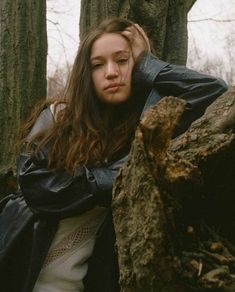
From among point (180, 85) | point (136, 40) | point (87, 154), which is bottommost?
point (87, 154)

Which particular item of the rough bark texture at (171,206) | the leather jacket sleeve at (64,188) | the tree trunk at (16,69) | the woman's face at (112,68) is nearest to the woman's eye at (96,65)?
the woman's face at (112,68)

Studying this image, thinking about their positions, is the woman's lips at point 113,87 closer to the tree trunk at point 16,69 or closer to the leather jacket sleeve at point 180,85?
the leather jacket sleeve at point 180,85

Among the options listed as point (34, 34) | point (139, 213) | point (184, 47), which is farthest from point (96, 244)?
point (34, 34)

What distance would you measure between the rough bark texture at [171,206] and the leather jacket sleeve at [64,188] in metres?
0.38

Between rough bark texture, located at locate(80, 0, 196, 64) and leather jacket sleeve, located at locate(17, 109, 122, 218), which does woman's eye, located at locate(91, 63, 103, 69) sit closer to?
leather jacket sleeve, located at locate(17, 109, 122, 218)

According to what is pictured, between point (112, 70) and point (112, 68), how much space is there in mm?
11

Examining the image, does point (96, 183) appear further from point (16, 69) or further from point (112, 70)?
point (16, 69)

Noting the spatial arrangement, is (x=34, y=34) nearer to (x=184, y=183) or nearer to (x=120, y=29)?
(x=120, y=29)

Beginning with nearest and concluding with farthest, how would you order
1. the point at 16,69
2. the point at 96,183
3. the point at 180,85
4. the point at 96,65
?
the point at 96,183
the point at 180,85
the point at 96,65
the point at 16,69

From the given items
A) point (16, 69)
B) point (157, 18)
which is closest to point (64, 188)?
point (157, 18)

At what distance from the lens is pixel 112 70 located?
212 centimetres

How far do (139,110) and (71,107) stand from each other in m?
0.30

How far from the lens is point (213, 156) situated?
59.2 inches

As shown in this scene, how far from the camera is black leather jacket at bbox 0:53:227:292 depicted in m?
1.89
